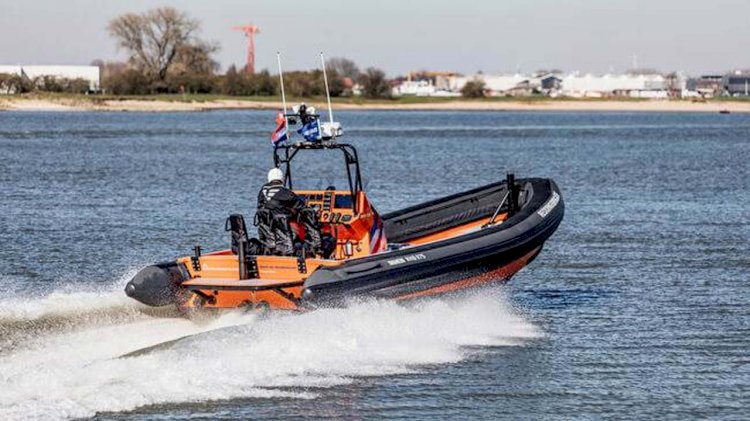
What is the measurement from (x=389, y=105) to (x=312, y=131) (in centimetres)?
11507

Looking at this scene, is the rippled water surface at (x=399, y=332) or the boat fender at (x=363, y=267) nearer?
the rippled water surface at (x=399, y=332)

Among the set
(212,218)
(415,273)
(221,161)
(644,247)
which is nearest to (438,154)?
(221,161)

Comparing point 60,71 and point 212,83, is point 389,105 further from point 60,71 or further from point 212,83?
point 60,71

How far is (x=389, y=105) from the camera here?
128m

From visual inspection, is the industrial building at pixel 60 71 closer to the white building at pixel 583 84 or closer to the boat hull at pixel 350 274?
the white building at pixel 583 84

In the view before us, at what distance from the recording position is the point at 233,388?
1099 centimetres

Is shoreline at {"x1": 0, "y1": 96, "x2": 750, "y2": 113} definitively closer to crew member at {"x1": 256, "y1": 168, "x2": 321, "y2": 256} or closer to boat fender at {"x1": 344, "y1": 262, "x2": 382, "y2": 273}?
crew member at {"x1": 256, "y1": 168, "x2": 321, "y2": 256}

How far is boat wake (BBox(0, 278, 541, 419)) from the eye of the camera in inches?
416

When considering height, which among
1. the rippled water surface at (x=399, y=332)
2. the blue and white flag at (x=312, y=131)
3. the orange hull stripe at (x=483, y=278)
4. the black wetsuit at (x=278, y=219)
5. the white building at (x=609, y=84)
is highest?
the blue and white flag at (x=312, y=131)

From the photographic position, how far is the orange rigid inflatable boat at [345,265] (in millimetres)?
12586

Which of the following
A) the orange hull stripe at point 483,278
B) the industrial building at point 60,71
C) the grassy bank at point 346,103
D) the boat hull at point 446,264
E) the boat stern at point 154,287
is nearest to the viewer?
the boat hull at point 446,264

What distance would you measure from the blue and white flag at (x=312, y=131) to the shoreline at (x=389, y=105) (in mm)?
98602

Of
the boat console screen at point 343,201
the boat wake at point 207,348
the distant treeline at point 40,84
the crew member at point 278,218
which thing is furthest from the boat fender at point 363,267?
the distant treeline at point 40,84

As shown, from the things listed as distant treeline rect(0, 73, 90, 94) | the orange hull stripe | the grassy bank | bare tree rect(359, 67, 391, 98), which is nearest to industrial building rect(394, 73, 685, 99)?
the grassy bank
